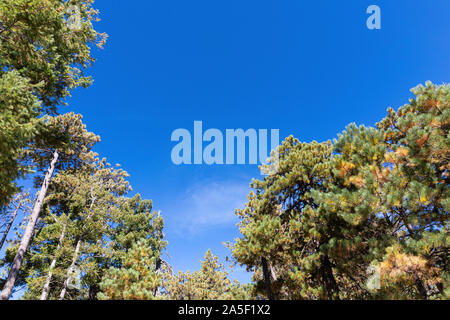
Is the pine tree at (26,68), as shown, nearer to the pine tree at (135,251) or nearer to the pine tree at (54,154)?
the pine tree at (54,154)

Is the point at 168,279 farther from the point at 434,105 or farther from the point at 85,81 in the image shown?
the point at 434,105

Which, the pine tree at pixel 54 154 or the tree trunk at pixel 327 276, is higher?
the pine tree at pixel 54 154

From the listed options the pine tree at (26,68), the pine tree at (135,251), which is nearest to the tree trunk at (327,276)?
the pine tree at (135,251)

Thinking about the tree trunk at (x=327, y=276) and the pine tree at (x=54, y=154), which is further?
the pine tree at (x=54, y=154)

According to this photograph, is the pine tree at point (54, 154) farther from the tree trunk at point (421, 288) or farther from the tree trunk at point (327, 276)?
the tree trunk at point (421, 288)

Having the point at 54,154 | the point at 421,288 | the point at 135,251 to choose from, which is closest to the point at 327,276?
the point at 421,288

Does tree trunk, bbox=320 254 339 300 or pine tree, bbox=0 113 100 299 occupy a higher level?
pine tree, bbox=0 113 100 299

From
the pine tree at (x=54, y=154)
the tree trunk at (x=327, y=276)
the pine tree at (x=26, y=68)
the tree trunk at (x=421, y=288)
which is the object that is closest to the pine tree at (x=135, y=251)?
the pine tree at (x=26, y=68)

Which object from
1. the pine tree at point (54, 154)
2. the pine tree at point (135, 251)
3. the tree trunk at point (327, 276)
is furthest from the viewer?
the pine tree at point (54, 154)

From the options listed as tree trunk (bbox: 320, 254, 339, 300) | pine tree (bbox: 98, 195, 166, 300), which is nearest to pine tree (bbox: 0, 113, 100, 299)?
pine tree (bbox: 98, 195, 166, 300)

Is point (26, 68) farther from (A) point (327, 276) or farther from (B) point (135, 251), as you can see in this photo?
(A) point (327, 276)

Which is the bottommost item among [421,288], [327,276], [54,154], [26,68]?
[421,288]

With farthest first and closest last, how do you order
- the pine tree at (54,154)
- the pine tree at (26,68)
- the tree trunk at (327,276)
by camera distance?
the pine tree at (54,154)
the tree trunk at (327,276)
the pine tree at (26,68)

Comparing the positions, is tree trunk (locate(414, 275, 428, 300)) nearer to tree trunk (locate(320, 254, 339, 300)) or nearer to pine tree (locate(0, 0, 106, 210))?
tree trunk (locate(320, 254, 339, 300))
